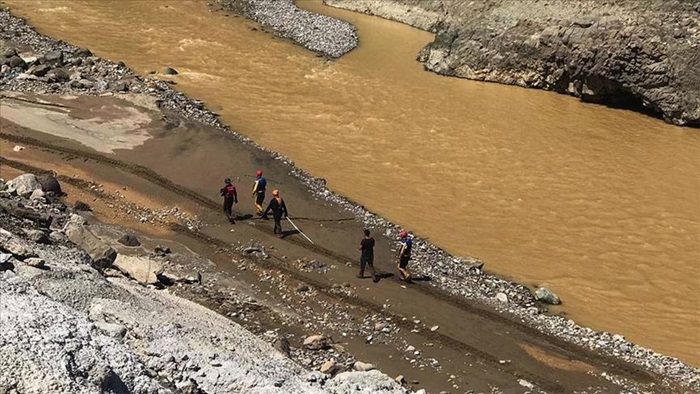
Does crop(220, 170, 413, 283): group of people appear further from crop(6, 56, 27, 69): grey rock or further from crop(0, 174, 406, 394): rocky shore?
crop(6, 56, 27, 69): grey rock

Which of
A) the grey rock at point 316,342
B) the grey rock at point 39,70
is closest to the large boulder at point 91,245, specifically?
the grey rock at point 316,342

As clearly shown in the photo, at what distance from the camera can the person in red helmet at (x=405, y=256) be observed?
62.5ft

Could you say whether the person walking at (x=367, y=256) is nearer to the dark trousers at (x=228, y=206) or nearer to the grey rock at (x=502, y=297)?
the grey rock at (x=502, y=297)

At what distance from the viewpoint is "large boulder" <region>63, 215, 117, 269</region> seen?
15984 millimetres

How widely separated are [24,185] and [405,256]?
11.3 meters

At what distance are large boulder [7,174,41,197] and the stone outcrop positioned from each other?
2487cm

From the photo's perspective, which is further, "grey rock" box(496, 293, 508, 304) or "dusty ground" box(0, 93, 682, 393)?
"grey rock" box(496, 293, 508, 304)

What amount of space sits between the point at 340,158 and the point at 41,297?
18241 mm

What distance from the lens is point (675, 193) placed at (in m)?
27.1

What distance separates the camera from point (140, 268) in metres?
16.5

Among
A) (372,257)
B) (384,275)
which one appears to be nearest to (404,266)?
(384,275)

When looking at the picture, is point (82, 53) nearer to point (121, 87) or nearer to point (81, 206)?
point (121, 87)

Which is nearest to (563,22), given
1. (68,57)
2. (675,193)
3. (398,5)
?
(675,193)

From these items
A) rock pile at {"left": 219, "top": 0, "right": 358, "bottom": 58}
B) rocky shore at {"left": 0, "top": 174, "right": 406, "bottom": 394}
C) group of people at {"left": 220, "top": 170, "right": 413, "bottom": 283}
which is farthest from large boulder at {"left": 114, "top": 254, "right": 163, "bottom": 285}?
rock pile at {"left": 219, "top": 0, "right": 358, "bottom": 58}
